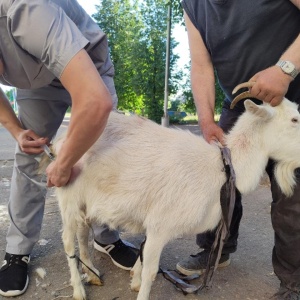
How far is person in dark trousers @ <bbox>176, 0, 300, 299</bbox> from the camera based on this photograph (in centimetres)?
216

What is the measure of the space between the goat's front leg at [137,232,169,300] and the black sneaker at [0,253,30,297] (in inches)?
37.0

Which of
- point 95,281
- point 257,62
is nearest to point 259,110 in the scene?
point 257,62

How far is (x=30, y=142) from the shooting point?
2455 mm

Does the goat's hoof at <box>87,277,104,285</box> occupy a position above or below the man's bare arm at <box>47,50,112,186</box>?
below

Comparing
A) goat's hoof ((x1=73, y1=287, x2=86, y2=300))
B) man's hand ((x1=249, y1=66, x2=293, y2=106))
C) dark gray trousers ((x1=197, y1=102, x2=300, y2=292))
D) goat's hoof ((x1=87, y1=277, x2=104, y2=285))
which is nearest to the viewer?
man's hand ((x1=249, y1=66, x2=293, y2=106))

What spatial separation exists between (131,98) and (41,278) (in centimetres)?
2271

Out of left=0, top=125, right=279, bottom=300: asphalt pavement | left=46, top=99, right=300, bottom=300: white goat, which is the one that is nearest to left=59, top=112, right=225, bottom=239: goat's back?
left=46, top=99, right=300, bottom=300: white goat

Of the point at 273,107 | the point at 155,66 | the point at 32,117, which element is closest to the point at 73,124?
the point at 32,117

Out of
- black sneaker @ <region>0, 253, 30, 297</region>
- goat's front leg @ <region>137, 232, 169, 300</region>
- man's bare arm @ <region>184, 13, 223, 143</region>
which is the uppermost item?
man's bare arm @ <region>184, 13, 223, 143</region>

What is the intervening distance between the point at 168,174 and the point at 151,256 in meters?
0.51

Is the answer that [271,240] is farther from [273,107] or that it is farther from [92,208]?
[92,208]

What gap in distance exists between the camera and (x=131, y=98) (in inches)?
987

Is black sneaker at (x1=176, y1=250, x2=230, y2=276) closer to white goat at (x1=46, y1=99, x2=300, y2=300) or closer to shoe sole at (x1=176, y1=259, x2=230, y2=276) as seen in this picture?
shoe sole at (x1=176, y1=259, x2=230, y2=276)

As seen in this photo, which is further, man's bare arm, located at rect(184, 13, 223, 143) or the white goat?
man's bare arm, located at rect(184, 13, 223, 143)
